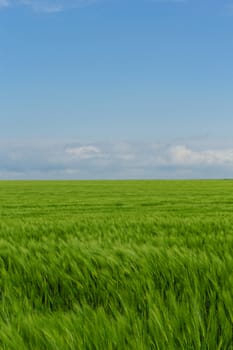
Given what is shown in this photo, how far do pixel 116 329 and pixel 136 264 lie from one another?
1284 mm

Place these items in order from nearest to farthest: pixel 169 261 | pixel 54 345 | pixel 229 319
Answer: pixel 54 345
pixel 229 319
pixel 169 261

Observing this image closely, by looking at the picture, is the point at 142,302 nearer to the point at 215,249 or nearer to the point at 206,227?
the point at 215,249

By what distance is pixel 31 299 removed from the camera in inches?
114

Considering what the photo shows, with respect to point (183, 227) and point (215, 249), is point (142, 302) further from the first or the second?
point (183, 227)

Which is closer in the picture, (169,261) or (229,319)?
(229,319)

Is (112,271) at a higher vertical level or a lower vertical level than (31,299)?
higher

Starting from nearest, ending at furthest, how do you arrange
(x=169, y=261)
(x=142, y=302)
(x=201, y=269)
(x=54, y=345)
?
(x=54, y=345) → (x=142, y=302) → (x=201, y=269) → (x=169, y=261)

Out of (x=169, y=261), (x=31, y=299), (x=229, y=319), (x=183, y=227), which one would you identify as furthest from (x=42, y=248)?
(x=183, y=227)

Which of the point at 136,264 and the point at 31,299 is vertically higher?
the point at 136,264

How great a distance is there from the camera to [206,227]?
6004mm

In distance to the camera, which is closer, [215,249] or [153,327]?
[153,327]

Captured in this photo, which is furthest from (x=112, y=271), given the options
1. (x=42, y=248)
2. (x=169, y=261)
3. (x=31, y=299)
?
(x=42, y=248)

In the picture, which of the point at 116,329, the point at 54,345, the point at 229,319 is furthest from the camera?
the point at 229,319

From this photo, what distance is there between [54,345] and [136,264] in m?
1.44
